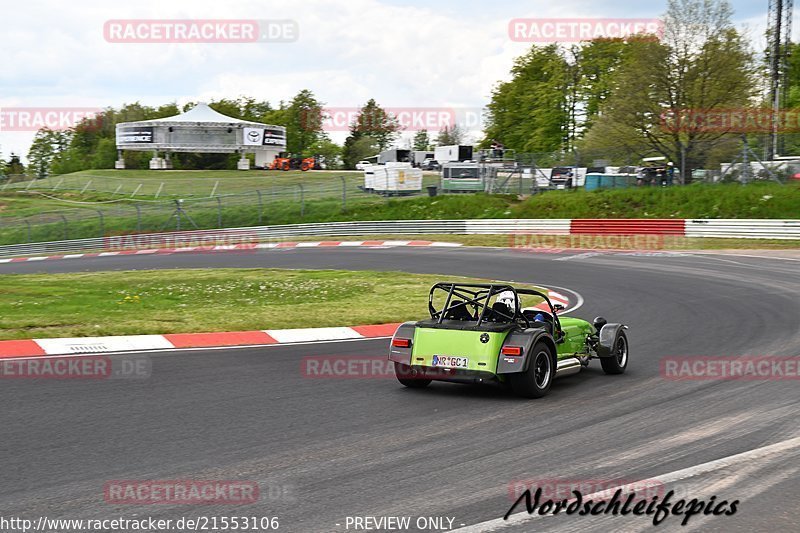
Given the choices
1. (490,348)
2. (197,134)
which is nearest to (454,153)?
(197,134)

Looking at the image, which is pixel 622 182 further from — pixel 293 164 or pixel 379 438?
pixel 293 164

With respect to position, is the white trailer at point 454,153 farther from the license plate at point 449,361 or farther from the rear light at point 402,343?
the license plate at point 449,361

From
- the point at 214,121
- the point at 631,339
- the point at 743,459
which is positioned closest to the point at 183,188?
the point at 214,121

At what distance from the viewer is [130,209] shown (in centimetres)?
5353

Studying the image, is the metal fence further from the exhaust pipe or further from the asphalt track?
the asphalt track

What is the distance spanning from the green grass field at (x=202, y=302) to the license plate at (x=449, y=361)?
525 centimetres

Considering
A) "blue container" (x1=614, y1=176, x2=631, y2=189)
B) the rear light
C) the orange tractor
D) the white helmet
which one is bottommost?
the rear light

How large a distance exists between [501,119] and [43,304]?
73.0 m

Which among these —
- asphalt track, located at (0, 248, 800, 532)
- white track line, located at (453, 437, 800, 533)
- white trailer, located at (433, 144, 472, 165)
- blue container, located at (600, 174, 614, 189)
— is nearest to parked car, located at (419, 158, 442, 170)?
white trailer, located at (433, 144, 472, 165)

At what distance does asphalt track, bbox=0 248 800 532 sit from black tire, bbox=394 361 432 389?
0.12 m

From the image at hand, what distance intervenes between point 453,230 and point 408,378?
32.0 m

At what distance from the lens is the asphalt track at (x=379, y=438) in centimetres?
531

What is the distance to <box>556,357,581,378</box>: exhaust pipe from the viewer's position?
943cm

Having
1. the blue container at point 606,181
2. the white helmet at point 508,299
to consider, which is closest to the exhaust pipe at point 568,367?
the white helmet at point 508,299
